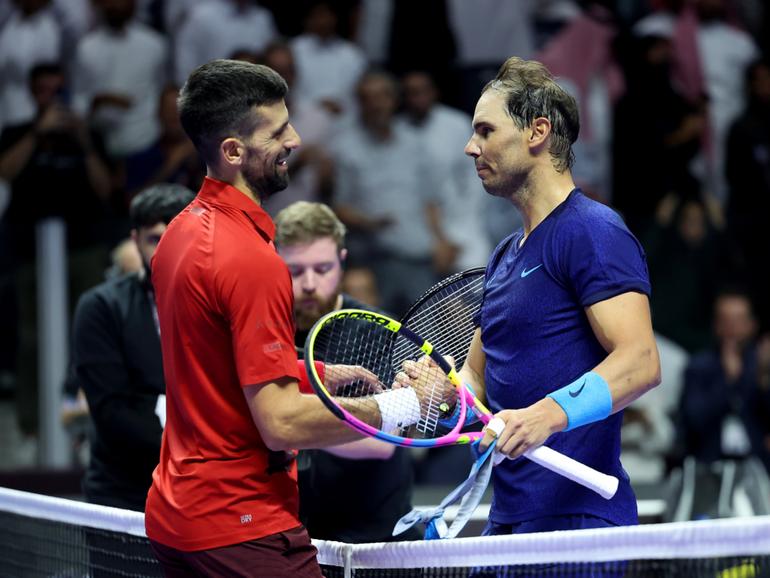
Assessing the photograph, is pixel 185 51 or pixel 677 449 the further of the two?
pixel 185 51

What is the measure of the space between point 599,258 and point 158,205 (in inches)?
76.7

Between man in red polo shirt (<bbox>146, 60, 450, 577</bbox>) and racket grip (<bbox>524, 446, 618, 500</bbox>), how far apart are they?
0.42 metres

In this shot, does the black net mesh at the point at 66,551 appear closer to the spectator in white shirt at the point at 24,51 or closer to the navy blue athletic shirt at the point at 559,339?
the navy blue athletic shirt at the point at 559,339

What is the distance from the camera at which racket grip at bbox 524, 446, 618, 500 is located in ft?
9.57

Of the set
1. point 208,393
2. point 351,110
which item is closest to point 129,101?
point 351,110

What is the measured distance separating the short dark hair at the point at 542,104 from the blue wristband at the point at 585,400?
22.8 inches

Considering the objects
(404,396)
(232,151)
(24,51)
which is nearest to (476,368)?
(404,396)

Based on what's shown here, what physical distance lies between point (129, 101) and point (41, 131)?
64 centimetres

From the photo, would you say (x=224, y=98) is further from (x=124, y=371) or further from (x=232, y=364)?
(x=124, y=371)

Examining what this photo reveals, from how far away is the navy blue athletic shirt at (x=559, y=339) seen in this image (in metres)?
3.03

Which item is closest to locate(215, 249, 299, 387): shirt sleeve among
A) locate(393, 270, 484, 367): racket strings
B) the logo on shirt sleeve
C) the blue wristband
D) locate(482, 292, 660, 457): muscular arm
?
the logo on shirt sleeve

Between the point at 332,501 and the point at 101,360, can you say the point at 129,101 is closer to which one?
the point at 101,360

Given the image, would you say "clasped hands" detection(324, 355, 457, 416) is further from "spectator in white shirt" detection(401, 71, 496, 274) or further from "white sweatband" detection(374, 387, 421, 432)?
"spectator in white shirt" detection(401, 71, 496, 274)

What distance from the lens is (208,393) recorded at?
285 centimetres
